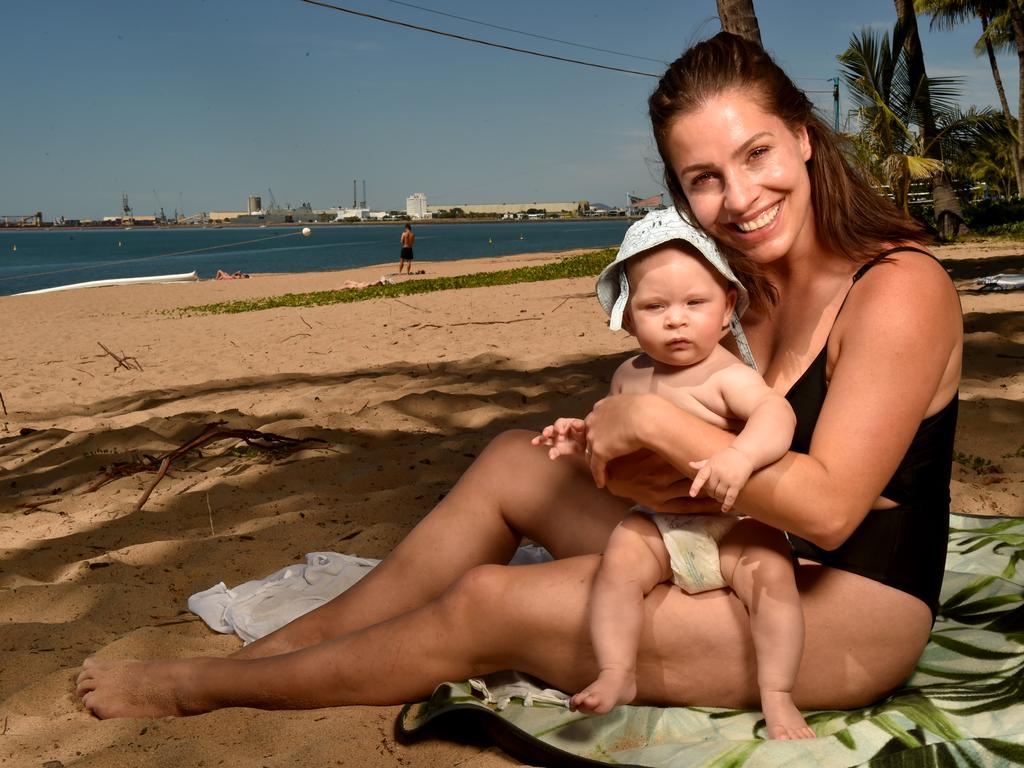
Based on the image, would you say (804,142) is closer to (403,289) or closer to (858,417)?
(858,417)

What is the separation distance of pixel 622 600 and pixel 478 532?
0.65 metres

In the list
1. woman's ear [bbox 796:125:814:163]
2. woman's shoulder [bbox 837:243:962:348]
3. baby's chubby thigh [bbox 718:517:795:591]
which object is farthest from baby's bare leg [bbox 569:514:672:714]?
woman's ear [bbox 796:125:814:163]

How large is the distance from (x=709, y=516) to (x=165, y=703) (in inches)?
56.3

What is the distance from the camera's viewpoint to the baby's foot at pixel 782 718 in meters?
1.76

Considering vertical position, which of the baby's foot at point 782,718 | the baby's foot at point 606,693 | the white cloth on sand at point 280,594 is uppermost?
the baby's foot at point 606,693

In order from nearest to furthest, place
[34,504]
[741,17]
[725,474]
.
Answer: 1. [725,474]
2. [34,504]
3. [741,17]

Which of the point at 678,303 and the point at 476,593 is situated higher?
the point at 678,303

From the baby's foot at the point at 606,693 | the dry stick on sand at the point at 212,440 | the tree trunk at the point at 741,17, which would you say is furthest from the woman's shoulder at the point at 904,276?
the tree trunk at the point at 741,17

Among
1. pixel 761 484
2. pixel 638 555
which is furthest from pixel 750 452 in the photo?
pixel 638 555

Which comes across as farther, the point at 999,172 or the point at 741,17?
the point at 999,172

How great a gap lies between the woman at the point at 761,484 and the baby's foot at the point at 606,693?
0.46 feet

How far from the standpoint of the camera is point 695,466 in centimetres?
174

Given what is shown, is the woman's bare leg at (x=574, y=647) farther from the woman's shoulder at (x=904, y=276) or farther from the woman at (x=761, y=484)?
the woman's shoulder at (x=904, y=276)

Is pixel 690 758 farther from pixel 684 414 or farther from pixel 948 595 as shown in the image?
pixel 948 595
